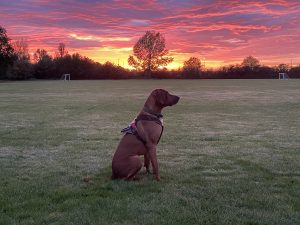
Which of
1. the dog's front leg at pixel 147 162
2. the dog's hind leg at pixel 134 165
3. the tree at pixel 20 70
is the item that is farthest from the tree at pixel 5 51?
the dog's hind leg at pixel 134 165

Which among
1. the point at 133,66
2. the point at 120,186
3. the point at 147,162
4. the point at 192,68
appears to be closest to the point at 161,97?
the point at 147,162

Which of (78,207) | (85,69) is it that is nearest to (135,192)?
(78,207)

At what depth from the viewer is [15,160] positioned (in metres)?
8.23

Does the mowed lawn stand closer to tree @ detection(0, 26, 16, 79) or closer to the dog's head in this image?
the dog's head

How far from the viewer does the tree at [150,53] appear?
99562 millimetres

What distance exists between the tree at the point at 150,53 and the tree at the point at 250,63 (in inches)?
723

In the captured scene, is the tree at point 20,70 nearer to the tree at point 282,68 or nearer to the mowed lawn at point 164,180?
the tree at point 282,68

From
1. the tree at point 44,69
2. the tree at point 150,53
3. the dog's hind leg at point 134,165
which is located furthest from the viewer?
the tree at point 150,53

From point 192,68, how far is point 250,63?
12.4 meters

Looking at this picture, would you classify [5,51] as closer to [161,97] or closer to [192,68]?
[192,68]

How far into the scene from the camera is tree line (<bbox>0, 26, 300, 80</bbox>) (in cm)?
8456

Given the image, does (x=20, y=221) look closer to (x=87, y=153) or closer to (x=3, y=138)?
(x=87, y=153)

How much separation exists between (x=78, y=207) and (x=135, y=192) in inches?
36.5

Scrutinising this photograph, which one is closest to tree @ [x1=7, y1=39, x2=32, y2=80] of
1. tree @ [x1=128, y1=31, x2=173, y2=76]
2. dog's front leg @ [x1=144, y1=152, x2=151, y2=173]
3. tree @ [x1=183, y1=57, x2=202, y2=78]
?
tree @ [x1=128, y1=31, x2=173, y2=76]
